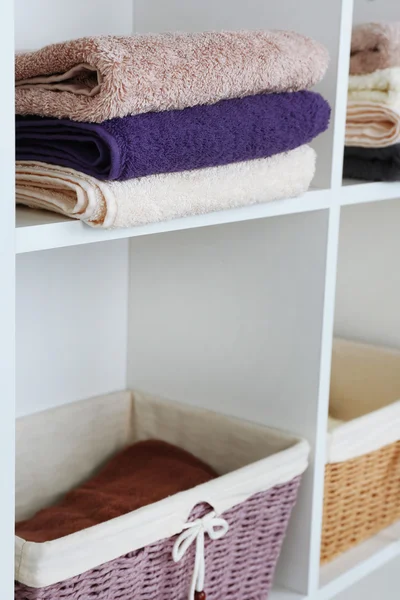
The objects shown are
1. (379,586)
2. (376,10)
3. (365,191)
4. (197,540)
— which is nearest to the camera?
(197,540)

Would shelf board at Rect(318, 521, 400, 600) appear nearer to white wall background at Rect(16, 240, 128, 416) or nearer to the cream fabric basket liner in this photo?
the cream fabric basket liner

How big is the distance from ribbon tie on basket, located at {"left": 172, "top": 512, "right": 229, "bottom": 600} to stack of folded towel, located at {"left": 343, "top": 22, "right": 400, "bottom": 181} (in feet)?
1.49

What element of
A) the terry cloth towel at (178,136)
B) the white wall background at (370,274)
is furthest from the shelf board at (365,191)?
the white wall background at (370,274)

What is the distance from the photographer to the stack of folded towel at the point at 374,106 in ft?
3.43

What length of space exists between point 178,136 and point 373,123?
0.42 meters

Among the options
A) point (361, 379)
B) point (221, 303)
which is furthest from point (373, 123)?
point (361, 379)

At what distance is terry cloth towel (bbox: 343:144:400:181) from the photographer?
1.04 m

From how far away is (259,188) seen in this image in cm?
83

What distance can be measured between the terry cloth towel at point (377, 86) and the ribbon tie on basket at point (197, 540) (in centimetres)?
54

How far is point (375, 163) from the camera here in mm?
1050

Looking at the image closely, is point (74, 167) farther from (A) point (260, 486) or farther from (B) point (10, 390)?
(A) point (260, 486)

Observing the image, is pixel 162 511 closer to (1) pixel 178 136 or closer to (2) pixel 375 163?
(1) pixel 178 136

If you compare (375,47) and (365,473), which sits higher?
(375,47)

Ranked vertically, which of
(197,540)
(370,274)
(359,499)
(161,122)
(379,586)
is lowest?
(379,586)
